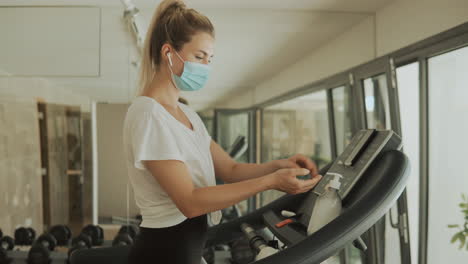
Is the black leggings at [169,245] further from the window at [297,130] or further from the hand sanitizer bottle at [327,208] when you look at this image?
the window at [297,130]

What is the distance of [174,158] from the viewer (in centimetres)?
95

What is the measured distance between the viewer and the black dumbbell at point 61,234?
3414mm

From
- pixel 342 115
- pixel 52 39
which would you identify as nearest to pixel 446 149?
pixel 342 115

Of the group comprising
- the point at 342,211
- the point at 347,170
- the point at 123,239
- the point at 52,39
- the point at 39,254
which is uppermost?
the point at 52,39

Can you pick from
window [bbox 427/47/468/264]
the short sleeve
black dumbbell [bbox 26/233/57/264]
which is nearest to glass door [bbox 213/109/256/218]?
black dumbbell [bbox 26/233/57/264]

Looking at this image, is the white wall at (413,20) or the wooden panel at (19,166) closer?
the white wall at (413,20)

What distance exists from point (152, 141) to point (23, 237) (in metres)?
2.99

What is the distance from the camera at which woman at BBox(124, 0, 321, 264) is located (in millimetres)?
954

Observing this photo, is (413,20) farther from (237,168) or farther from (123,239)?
(123,239)

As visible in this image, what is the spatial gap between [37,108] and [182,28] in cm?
289

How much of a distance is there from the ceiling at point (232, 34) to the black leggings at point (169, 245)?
2204 millimetres

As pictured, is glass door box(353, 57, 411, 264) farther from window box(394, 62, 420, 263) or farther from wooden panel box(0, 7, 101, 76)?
wooden panel box(0, 7, 101, 76)

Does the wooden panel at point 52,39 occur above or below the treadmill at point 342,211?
above

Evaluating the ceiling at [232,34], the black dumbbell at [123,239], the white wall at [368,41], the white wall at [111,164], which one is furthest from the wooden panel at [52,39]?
the black dumbbell at [123,239]
